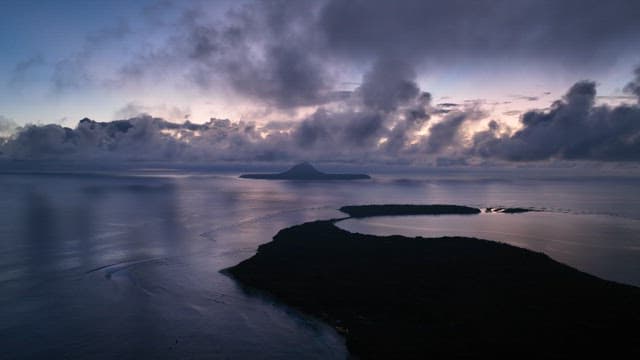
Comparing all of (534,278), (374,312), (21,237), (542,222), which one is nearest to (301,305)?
(374,312)

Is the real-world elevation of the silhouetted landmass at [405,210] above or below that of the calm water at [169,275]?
above

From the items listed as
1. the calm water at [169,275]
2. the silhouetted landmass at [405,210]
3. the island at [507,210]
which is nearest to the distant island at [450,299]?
the calm water at [169,275]

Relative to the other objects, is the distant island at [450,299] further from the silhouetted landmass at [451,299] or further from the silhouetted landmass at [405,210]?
the silhouetted landmass at [405,210]

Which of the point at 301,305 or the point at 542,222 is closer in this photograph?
the point at 301,305

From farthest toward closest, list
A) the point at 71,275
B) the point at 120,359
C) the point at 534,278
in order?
the point at 71,275
the point at 534,278
the point at 120,359

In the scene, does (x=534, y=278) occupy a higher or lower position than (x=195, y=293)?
higher

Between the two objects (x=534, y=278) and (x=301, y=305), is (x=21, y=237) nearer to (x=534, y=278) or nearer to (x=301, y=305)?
(x=301, y=305)

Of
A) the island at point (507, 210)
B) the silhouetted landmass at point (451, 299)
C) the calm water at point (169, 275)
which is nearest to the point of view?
the silhouetted landmass at point (451, 299)
